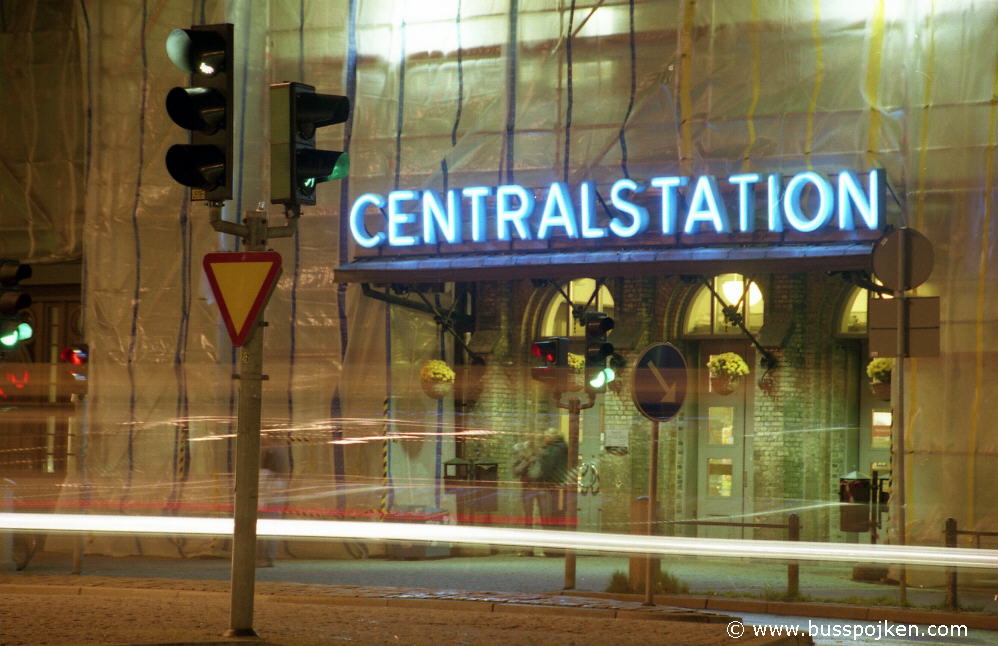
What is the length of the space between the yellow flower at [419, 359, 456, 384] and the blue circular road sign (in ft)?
24.6

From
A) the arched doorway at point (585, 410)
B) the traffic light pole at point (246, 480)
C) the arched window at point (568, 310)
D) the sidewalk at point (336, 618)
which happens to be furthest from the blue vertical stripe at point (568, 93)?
the traffic light pole at point (246, 480)

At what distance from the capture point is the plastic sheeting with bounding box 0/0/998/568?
680 inches

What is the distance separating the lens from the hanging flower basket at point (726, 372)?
1903 cm

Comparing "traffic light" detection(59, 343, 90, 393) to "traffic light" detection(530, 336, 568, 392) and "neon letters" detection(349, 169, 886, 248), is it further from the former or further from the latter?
"traffic light" detection(530, 336, 568, 392)

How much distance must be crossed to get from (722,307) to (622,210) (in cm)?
299

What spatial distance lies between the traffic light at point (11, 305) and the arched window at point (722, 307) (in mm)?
9643

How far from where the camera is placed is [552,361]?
1894 cm

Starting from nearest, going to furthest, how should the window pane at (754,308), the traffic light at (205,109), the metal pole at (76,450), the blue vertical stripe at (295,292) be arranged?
the traffic light at (205,109) → the window pane at (754,308) → the blue vertical stripe at (295,292) → the metal pole at (76,450)

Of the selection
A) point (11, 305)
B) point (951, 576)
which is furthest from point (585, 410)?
point (11, 305)

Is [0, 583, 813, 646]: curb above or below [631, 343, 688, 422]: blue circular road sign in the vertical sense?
below

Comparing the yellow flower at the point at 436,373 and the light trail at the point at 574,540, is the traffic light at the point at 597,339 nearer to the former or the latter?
the yellow flower at the point at 436,373

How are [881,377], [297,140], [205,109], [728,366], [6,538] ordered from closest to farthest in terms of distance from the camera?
[205,109]
[297,140]
[6,538]
[881,377]
[728,366]

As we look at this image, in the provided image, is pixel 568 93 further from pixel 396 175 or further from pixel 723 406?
pixel 723 406

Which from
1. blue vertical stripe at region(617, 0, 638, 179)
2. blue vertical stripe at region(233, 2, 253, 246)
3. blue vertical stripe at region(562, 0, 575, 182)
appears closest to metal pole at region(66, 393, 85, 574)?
blue vertical stripe at region(233, 2, 253, 246)
